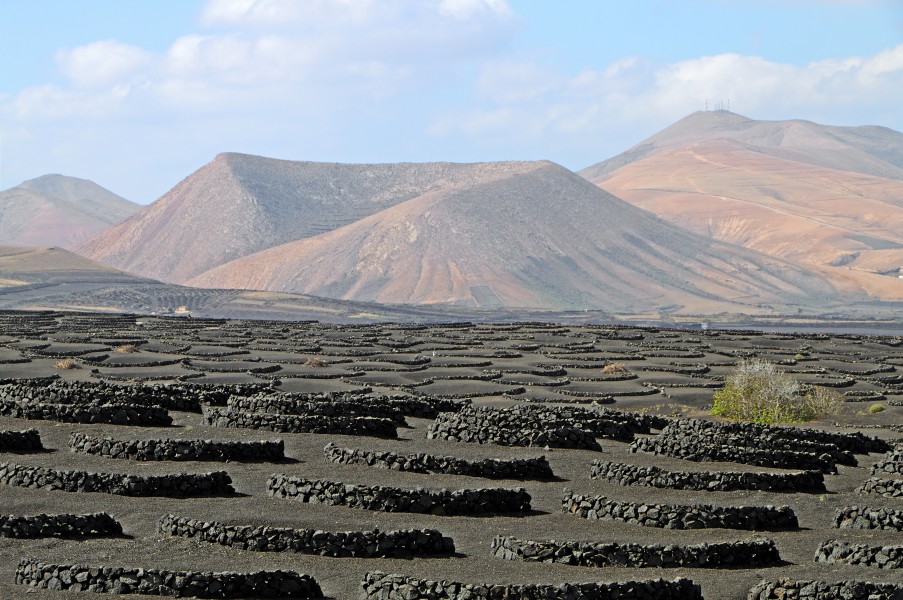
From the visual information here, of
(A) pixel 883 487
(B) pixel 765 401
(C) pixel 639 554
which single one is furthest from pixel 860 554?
(B) pixel 765 401

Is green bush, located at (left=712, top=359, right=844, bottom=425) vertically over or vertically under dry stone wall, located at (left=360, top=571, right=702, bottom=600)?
under

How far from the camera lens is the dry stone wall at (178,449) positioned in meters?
31.9

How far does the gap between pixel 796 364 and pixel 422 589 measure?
6445 centimetres

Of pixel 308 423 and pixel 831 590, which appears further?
Answer: pixel 308 423

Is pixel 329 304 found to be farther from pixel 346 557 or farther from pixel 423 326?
pixel 346 557

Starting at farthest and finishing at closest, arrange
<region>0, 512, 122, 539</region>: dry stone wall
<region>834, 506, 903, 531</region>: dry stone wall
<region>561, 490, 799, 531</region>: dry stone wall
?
<region>834, 506, 903, 531</region>: dry stone wall
<region>561, 490, 799, 531</region>: dry stone wall
<region>0, 512, 122, 539</region>: dry stone wall

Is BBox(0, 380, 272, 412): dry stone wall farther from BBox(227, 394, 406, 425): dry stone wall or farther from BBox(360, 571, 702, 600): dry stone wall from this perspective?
BBox(360, 571, 702, 600): dry stone wall

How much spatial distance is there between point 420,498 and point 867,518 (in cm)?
903

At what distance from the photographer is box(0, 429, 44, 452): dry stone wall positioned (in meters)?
32.5

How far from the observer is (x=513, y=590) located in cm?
1908

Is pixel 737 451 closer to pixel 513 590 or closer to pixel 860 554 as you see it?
pixel 860 554

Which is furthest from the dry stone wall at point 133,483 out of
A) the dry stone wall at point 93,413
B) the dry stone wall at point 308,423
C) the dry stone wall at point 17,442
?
the dry stone wall at point 308,423

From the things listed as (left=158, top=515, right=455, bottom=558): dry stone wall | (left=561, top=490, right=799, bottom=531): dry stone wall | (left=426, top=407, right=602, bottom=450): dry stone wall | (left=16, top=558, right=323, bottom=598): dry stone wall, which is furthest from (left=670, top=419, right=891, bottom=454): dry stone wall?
(left=16, top=558, right=323, bottom=598): dry stone wall

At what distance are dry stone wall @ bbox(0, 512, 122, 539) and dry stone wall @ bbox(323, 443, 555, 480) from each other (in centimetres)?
891
